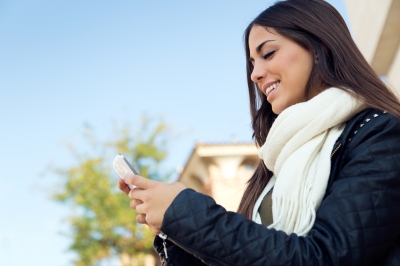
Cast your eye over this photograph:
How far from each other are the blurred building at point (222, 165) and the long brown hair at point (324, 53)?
13.5 meters

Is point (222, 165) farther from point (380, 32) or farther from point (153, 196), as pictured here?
point (153, 196)

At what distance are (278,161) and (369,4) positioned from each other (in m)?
3.50

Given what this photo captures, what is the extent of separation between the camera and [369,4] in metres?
4.91

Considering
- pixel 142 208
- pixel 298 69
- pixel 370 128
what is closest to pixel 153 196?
pixel 142 208

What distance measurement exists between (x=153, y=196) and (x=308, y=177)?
441 mm

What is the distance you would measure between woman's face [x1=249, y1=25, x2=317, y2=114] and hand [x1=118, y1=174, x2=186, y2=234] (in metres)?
0.62

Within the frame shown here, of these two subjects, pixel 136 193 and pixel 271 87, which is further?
pixel 271 87

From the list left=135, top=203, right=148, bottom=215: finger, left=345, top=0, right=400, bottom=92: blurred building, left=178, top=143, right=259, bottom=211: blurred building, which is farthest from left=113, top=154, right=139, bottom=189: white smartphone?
left=178, top=143, right=259, bottom=211: blurred building

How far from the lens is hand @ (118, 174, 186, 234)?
1479 millimetres

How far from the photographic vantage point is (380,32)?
4746 mm

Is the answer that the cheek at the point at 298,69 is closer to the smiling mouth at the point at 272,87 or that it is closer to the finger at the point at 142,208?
the smiling mouth at the point at 272,87

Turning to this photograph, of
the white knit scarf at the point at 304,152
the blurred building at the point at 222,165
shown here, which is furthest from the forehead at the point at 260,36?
the blurred building at the point at 222,165

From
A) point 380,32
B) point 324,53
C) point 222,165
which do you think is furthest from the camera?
point 222,165

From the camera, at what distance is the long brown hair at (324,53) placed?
5.88 feet
